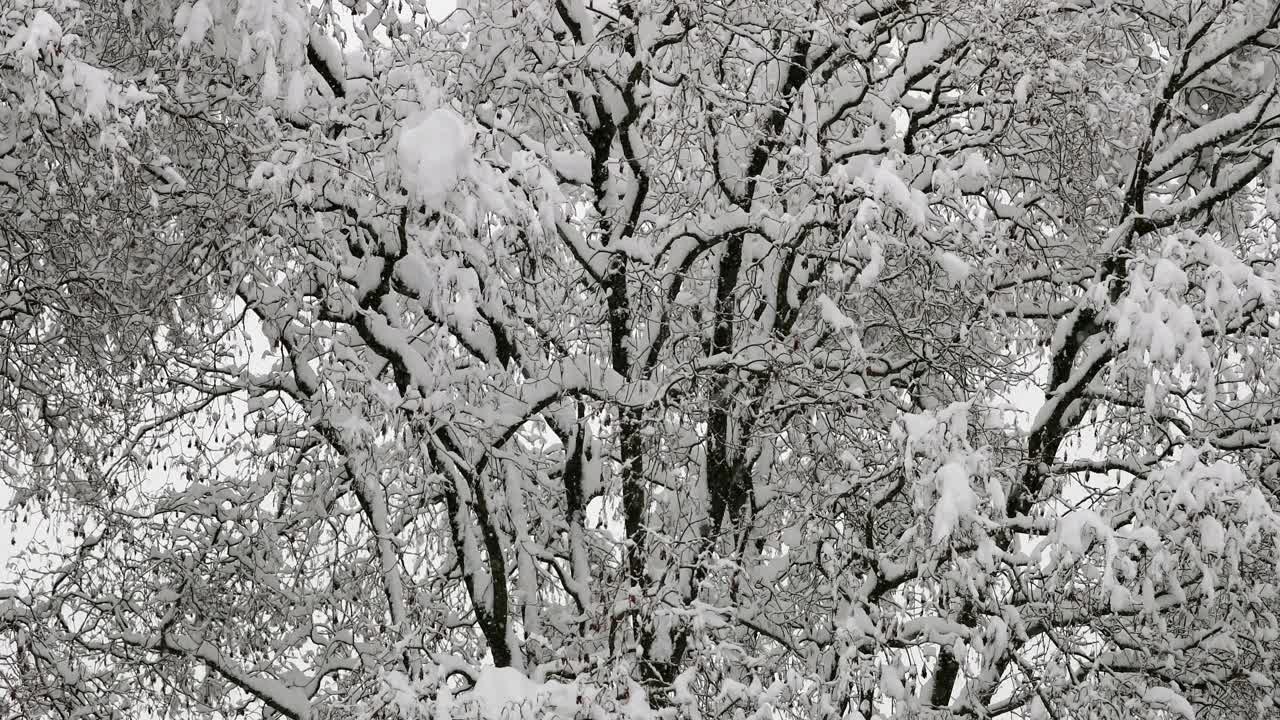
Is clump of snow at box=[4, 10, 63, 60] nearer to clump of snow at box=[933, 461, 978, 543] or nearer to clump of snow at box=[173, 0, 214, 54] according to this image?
clump of snow at box=[173, 0, 214, 54]

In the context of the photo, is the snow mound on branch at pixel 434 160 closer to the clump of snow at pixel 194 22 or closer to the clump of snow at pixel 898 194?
the clump of snow at pixel 194 22

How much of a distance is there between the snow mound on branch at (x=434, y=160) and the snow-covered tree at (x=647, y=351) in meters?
0.02

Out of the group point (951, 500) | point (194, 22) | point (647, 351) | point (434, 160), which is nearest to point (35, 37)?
point (194, 22)

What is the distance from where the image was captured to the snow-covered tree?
5668 millimetres

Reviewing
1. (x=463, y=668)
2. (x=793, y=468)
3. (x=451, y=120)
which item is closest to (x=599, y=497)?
(x=793, y=468)

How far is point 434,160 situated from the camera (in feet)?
16.2

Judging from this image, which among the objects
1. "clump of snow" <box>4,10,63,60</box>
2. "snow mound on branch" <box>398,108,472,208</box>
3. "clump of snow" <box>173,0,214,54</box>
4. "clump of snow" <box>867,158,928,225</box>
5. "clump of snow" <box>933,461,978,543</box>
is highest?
"clump of snow" <box>173,0,214,54</box>

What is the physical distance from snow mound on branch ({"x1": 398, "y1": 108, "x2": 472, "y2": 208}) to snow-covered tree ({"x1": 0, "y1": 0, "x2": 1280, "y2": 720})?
16mm

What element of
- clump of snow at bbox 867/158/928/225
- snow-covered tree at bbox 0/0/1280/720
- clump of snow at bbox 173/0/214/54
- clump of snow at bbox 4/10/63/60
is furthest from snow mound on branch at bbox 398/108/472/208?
clump of snow at bbox 867/158/928/225

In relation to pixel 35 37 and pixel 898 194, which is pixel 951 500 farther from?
pixel 35 37

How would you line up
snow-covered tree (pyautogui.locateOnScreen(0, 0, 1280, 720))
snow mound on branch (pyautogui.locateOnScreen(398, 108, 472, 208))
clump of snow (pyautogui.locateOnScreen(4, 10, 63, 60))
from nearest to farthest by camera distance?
snow mound on branch (pyautogui.locateOnScreen(398, 108, 472, 208))
clump of snow (pyautogui.locateOnScreen(4, 10, 63, 60))
snow-covered tree (pyautogui.locateOnScreen(0, 0, 1280, 720))

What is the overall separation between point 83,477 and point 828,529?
548 cm

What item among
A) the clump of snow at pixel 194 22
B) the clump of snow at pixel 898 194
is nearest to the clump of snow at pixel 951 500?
the clump of snow at pixel 898 194

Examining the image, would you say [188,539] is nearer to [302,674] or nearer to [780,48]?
[302,674]
